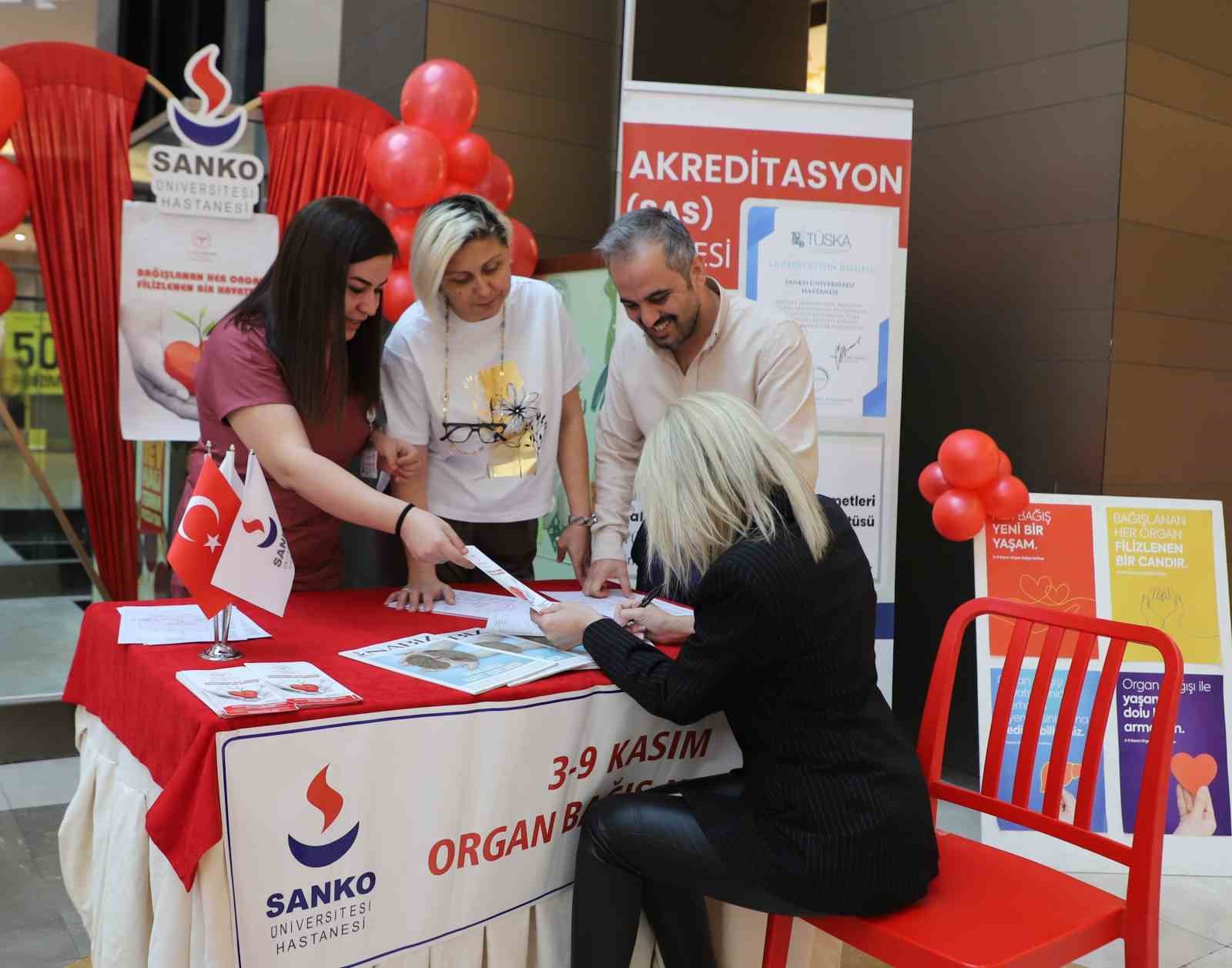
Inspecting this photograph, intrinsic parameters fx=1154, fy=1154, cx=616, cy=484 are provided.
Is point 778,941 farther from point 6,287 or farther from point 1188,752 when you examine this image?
point 6,287

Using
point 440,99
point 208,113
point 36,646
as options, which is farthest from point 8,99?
point 36,646

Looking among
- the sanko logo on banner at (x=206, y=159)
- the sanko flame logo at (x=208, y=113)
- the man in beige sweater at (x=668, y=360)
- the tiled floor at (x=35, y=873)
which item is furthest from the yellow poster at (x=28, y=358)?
the man in beige sweater at (x=668, y=360)

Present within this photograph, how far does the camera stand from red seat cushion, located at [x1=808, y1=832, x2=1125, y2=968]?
1.48m

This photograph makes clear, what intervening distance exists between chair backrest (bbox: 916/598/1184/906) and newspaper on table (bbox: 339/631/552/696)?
0.71 m

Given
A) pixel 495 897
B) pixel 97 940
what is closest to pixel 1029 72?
pixel 495 897

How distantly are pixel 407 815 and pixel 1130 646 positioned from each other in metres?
2.22

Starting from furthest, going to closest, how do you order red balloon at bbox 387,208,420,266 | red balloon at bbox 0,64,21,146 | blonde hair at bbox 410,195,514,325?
red balloon at bbox 387,208,420,266
red balloon at bbox 0,64,21,146
blonde hair at bbox 410,195,514,325

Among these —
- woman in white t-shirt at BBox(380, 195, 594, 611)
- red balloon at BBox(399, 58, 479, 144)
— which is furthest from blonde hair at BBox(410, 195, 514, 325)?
red balloon at BBox(399, 58, 479, 144)

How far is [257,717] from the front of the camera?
138 centimetres

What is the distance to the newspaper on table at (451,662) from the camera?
1.60m

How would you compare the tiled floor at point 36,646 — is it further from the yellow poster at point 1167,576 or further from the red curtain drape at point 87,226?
the yellow poster at point 1167,576

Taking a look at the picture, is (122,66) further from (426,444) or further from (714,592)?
(714,592)

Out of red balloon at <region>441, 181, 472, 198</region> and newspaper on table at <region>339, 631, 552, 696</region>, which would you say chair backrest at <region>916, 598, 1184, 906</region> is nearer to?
newspaper on table at <region>339, 631, 552, 696</region>
